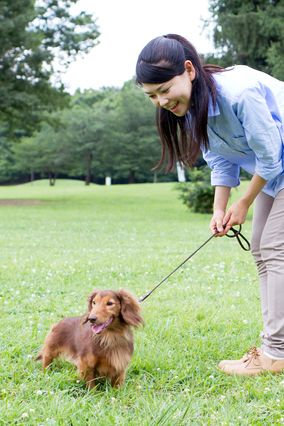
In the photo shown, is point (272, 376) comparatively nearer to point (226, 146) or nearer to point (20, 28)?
point (226, 146)

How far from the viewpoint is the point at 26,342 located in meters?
3.97

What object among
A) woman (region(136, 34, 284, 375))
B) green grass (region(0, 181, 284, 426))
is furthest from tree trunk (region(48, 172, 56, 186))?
woman (region(136, 34, 284, 375))

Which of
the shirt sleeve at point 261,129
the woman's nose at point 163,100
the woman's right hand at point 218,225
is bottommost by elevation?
the woman's right hand at point 218,225

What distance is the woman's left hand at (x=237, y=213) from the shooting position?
3316mm

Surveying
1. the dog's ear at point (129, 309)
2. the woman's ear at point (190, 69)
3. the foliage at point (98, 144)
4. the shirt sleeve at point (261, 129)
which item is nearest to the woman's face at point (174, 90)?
the woman's ear at point (190, 69)

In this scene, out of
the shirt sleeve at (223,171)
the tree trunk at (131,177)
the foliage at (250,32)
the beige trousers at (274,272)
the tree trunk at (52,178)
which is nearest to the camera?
the beige trousers at (274,272)

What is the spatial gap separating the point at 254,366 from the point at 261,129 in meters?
1.47

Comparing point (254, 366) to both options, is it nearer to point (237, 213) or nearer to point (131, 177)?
point (237, 213)

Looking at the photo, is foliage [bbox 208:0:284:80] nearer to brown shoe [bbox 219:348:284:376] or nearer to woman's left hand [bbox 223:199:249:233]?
woman's left hand [bbox 223:199:249:233]

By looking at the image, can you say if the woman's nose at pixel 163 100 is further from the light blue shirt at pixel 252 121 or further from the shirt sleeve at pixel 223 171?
the shirt sleeve at pixel 223 171

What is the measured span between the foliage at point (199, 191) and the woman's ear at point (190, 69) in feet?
54.7

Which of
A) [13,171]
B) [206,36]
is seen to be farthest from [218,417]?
[13,171]

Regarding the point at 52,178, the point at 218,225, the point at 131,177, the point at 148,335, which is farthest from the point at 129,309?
the point at 52,178

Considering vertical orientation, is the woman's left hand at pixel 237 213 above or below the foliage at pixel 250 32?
below
